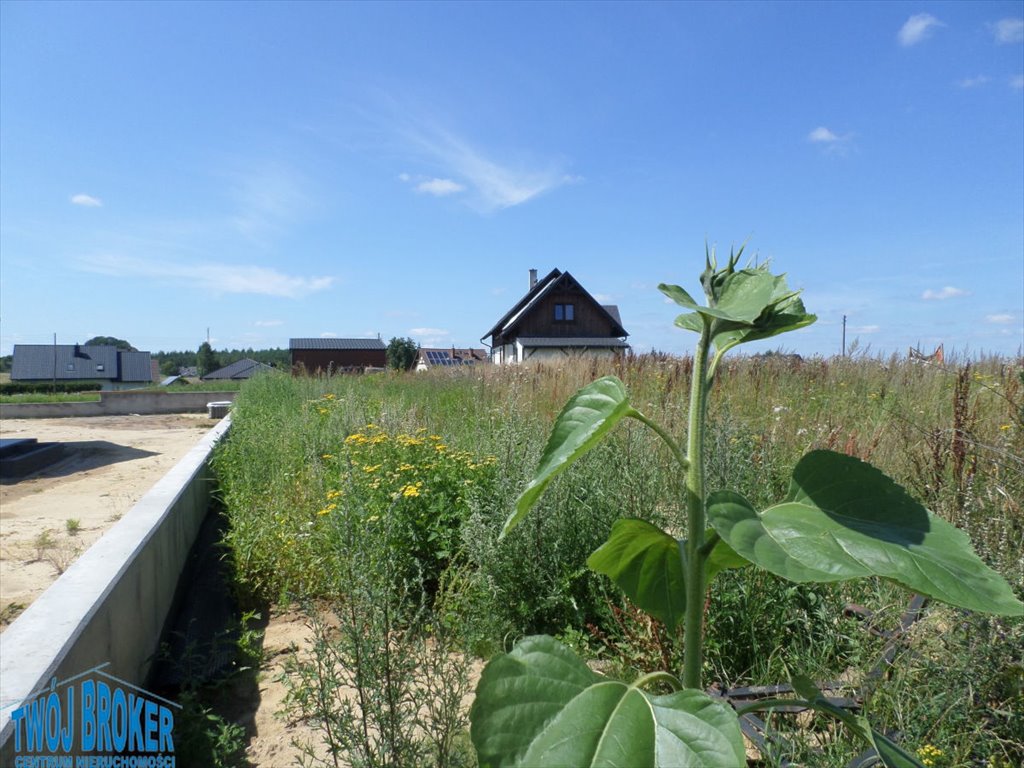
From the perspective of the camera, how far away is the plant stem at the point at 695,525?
72 centimetres

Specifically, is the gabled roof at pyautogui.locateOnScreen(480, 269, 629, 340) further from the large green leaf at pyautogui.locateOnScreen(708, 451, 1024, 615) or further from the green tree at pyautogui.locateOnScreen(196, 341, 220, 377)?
the green tree at pyautogui.locateOnScreen(196, 341, 220, 377)

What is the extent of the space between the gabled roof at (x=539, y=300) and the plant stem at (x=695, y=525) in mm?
32733

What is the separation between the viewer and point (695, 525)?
72 cm

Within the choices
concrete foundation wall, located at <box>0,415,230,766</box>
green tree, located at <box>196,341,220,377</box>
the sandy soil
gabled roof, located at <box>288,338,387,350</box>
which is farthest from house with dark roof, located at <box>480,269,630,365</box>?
green tree, located at <box>196,341,220,377</box>

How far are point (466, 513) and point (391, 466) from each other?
3.28ft

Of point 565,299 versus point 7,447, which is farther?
point 565,299

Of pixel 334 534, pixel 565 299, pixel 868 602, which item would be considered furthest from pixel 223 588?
pixel 565 299

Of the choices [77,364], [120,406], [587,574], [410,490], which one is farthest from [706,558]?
[77,364]

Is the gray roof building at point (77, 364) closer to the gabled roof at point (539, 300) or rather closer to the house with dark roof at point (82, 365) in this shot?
the house with dark roof at point (82, 365)

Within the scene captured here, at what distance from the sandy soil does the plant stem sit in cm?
416

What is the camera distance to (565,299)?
111ft

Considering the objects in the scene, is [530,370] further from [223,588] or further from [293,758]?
[293,758]

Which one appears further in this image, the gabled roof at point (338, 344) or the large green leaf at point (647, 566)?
the gabled roof at point (338, 344)

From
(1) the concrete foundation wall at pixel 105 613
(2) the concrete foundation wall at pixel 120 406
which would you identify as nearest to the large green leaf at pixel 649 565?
(1) the concrete foundation wall at pixel 105 613
